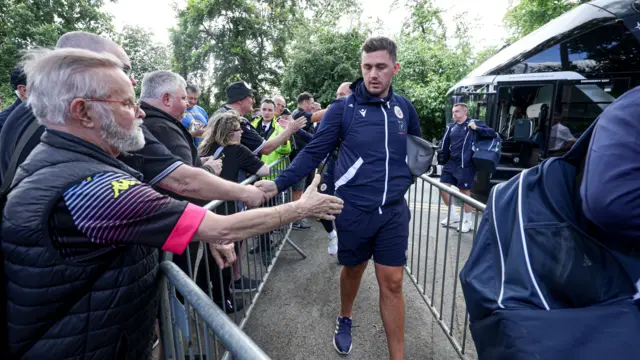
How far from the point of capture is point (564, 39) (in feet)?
20.1

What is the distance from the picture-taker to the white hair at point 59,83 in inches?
49.9

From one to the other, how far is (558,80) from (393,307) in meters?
6.05

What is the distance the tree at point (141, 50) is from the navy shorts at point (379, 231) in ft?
100

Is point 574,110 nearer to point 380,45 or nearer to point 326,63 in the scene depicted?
point 380,45

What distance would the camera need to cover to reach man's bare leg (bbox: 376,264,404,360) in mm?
2420

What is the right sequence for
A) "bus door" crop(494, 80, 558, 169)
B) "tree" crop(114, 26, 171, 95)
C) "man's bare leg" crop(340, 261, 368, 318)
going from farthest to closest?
"tree" crop(114, 26, 171, 95)
"bus door" crop(494, 80, 558, 169)
"man's bare leg" crop(340, 261, 368, 318)

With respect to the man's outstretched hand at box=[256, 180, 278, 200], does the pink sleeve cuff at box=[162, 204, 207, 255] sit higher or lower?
higher

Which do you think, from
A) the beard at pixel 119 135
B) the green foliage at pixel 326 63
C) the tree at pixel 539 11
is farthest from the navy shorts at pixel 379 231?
the tree at pixel 539 11

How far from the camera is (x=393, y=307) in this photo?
2.44m

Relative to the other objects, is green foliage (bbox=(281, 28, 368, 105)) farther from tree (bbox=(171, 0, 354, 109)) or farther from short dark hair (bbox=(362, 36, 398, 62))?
short dark hair (bbox=(362, 36, 398, 62))

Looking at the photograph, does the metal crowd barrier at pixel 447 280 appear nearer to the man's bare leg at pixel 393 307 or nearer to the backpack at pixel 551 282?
the man's bare leg at pixel 393 307

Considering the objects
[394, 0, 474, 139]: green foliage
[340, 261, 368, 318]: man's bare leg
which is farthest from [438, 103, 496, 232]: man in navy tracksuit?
[394, 0, 474, 139]: green foliage

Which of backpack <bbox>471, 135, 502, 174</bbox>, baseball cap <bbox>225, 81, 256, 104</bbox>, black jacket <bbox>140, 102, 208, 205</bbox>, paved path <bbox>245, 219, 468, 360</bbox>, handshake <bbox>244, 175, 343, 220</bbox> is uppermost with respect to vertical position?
baseball cap <bbox>225, 81, 256, 104</bbox>

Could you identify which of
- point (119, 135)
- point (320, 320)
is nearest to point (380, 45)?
point (119, 135)
